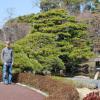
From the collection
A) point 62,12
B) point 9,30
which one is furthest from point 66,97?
point 9,30

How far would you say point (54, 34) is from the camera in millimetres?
31094

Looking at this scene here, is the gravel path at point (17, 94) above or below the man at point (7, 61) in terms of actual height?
below

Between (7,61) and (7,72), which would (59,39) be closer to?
(7,72)

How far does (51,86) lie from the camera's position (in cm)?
1389

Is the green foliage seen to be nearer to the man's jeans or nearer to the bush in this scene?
the bush

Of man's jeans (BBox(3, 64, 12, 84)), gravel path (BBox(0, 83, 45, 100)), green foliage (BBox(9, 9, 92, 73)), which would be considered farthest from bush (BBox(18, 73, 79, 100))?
green foliage (BBox(9, 9, 92, 73))

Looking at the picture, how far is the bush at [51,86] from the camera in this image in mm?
10962

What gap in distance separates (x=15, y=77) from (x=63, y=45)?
14.7 metres

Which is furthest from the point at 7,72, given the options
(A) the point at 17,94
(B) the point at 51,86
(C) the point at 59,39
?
(C) the point at 59,39

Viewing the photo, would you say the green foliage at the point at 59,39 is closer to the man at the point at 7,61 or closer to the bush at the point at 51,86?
the bush at the point at 51,86

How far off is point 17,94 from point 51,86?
4.62ft

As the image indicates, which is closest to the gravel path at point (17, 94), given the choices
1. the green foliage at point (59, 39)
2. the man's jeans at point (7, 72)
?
the man's jeans at point (7, 72)

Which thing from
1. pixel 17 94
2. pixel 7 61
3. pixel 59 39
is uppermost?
pixel 7 61

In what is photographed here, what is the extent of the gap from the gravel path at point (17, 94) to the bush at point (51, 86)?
1.75 ft
